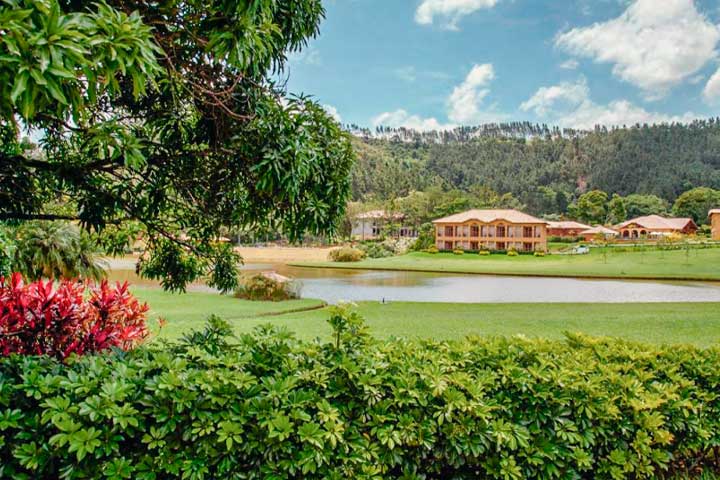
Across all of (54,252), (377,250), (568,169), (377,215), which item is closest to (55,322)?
(54,252)

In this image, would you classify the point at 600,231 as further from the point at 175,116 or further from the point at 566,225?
the point at 175,116

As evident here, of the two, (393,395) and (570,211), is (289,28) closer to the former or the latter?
(393,395)

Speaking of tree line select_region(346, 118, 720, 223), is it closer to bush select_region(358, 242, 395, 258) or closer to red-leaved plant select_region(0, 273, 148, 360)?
bush select_region(358, 242, 395, 258)

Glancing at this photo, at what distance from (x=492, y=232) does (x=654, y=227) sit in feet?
48.5

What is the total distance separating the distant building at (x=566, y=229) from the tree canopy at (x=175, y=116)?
45951 millimetres

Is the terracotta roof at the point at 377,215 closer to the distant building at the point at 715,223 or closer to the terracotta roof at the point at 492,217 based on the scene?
the terracotta roof at the point at 492,217

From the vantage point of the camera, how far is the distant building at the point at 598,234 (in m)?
40.5

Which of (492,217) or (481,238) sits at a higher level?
(492,217)

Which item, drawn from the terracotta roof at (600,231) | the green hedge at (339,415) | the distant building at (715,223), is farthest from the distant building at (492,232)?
the green hedge at (339,415)

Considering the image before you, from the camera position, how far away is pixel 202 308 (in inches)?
363

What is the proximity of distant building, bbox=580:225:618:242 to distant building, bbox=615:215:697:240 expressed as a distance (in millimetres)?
1622

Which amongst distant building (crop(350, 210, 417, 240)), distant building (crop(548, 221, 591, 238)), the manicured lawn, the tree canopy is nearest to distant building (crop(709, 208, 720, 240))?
distant building (crop(548, 221, 591, 238))

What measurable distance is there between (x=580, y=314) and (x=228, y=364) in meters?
7.83

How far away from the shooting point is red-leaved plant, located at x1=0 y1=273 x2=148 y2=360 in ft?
10.5
